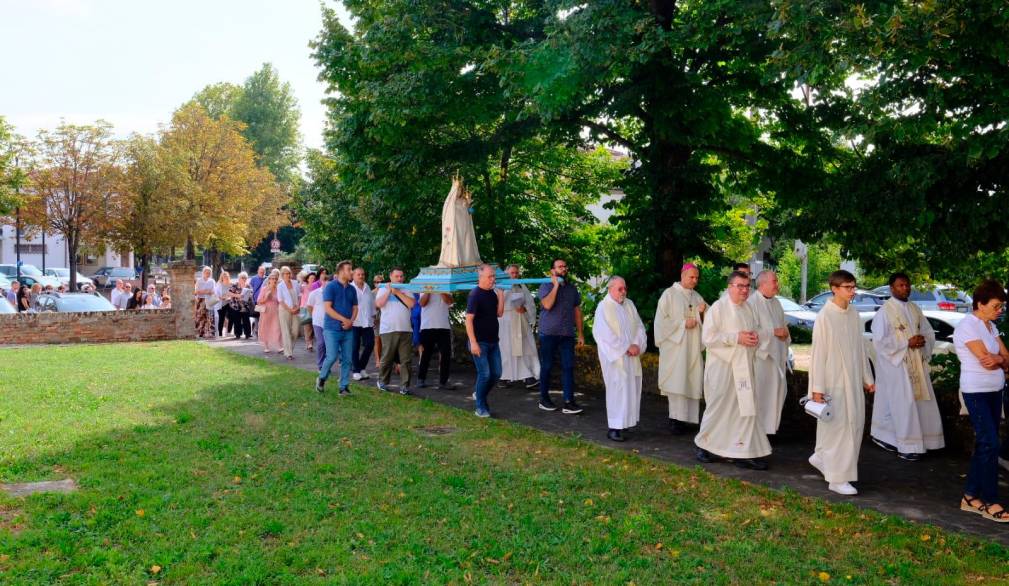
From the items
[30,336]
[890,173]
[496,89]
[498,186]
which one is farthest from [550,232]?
[30,336]

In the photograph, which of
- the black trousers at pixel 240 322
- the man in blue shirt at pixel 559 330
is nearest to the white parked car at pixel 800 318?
the man in blue shirt at pixel 559 330

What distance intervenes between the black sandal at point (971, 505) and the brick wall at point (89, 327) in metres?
19.8

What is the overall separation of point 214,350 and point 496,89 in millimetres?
9694

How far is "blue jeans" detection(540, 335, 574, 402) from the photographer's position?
458 inches

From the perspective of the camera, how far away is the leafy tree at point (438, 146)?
12820mm

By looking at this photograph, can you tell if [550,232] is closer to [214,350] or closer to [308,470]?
[214,350]

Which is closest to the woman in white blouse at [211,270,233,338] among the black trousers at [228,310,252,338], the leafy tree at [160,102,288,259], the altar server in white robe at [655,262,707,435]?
the black trousers at [228,310,252,338]

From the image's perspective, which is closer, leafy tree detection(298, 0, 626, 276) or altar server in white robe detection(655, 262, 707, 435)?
altar server in white robe detection(655, 262, 707, 435)

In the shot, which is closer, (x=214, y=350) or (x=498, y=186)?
(x=498, y=186)

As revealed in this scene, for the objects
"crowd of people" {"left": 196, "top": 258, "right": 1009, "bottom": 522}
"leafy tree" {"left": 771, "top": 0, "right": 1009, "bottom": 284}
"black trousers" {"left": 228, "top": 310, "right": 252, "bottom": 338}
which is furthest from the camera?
"black trousers" {"left": 228, "top": 310, "right": 252, "bottom": 338}

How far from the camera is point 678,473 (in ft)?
Answer: 26.9

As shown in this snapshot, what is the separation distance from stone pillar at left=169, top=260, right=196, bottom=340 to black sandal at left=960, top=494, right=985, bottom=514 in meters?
19.4

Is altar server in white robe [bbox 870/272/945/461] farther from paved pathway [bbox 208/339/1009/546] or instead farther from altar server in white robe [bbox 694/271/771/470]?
altar server in white robe [bbox 694/271/771/470]

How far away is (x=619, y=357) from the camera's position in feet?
32.8
